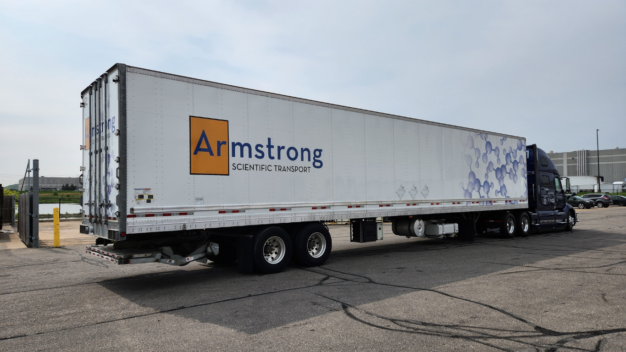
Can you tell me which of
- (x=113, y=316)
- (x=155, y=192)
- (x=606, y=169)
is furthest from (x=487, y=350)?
(x=606, y=169)

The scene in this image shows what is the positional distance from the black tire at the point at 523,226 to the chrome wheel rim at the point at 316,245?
10.5 meters

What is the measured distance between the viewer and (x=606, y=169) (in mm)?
97188

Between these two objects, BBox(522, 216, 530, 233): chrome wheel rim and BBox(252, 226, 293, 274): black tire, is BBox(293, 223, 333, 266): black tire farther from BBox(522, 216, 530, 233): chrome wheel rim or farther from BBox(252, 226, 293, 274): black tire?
BBox(522, 216, 530, 233): chrome wheel rim

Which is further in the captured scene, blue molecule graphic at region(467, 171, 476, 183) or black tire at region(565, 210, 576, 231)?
black tire at region(565, 210, 576, 231)

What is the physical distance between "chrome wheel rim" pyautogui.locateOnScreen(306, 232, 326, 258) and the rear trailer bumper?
245 cm

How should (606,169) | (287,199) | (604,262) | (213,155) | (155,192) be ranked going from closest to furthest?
1. (155,192)
2. (213,155)
3. (287,199)
4. (604,262)
5. (606,169)

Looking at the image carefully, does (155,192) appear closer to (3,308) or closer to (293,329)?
(3,308)

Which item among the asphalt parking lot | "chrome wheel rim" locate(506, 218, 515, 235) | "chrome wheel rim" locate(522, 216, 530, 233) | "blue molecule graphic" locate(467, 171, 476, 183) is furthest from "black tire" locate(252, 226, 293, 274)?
"chrome wheel rim" locate(522, 216, 530, 233)

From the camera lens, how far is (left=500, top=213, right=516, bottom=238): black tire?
53.2 feet

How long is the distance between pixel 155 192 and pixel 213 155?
1.34 metres

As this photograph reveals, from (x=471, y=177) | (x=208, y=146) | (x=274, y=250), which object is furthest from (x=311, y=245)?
(x=471, y=177)

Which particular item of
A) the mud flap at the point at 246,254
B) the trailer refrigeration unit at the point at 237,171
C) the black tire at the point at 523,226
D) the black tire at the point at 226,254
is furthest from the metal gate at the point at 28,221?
the black tire at the point at 523,226

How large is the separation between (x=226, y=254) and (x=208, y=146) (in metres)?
3.02

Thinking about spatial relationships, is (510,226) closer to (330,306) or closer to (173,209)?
(330,306)
